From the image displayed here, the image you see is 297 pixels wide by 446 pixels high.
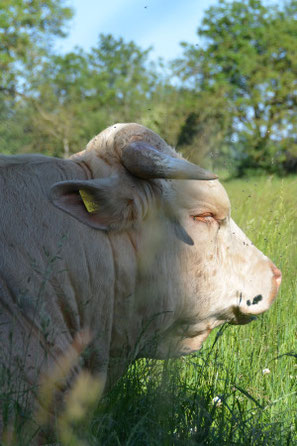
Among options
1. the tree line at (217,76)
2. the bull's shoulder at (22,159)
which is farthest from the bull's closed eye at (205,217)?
the tree line at (217,76)

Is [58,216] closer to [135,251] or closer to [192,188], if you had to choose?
[135,251]

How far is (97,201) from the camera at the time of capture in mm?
2992

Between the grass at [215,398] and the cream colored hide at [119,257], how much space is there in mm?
194

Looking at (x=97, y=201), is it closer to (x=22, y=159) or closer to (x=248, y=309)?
(x=22, y=159)

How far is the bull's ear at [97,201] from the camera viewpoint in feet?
9.68

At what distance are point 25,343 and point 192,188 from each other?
1.29 meters

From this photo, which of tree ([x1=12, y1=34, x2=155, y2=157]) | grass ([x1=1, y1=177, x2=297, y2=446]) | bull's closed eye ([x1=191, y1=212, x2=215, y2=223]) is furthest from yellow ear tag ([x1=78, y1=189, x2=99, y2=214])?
tree ([x1=12, y1=34, x2=155, y2=157])

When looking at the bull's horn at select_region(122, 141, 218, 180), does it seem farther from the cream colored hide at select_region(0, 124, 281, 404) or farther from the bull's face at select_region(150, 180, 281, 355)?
the bull's face at select_region(150, 180, 281, 355)

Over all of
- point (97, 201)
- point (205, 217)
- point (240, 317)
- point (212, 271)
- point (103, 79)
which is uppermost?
point (103, 79)

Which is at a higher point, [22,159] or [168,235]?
[22,159]

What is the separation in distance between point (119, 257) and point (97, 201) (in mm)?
323

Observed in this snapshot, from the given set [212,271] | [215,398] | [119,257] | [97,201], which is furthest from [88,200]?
[215,398]

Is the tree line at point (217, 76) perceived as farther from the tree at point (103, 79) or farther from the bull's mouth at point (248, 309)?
the bull's mouth at point (248, 309)

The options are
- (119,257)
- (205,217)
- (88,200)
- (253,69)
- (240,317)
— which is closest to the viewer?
(88,200)
